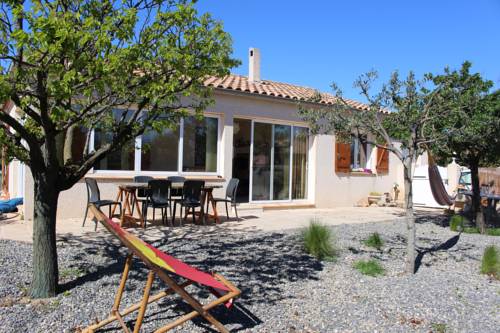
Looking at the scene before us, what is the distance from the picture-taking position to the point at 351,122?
235 inches

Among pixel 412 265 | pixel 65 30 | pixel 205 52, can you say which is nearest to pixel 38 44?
pixel 65 30

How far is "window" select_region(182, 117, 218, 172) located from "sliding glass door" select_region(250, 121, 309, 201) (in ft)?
4.17

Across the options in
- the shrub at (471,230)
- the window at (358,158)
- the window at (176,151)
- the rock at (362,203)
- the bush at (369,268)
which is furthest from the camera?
the window at (358,158)

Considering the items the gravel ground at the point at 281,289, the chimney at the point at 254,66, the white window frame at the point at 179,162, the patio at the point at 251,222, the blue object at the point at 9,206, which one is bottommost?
the gravel ground at the point at 281,289

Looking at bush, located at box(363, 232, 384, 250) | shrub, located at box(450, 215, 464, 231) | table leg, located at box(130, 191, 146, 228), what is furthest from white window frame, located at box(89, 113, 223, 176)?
shrub, located at box(450, 215, 464, 231)

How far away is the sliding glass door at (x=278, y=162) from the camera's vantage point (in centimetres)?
1197

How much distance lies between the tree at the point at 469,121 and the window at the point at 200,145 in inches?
209

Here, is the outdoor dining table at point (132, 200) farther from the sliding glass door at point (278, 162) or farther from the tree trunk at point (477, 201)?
the tree trunk at point (477, 201)

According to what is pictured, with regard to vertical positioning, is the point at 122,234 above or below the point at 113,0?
below

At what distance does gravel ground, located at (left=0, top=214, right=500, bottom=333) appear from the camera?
156 inches

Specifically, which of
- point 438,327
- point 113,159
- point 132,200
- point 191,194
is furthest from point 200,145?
point 438,327

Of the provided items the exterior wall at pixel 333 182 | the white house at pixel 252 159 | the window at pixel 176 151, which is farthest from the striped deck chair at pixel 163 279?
the exterior wall at pixel 333 182

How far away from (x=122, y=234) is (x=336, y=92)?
396 centimetres

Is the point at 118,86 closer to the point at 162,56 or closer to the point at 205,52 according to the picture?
the point at 162,56
